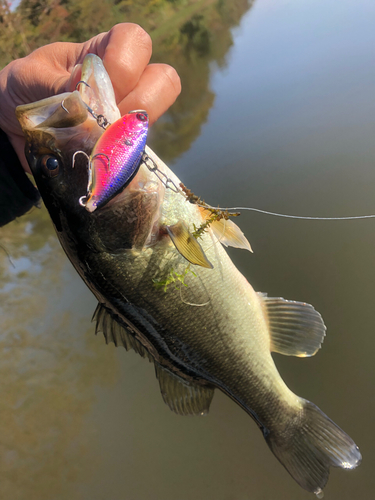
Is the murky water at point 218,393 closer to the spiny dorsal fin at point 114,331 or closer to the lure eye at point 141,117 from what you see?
the spiny dorsal fin at point 114,331

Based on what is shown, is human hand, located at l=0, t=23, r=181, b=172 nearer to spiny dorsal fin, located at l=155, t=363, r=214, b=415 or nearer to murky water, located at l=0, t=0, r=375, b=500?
spiny dorsal fin, located at l=155, t=363, r=214, b=415

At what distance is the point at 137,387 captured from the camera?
9.66 ft

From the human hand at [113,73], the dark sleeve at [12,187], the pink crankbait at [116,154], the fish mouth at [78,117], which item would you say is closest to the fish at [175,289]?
the fish mouth at [78,117]

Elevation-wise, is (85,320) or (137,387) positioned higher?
(85,320)

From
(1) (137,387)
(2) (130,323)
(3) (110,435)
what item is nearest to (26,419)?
(3) (110,435)

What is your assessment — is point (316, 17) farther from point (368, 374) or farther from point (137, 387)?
point (137, 387)

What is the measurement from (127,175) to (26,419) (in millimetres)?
3064

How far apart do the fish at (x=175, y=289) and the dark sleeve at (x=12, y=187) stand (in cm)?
120

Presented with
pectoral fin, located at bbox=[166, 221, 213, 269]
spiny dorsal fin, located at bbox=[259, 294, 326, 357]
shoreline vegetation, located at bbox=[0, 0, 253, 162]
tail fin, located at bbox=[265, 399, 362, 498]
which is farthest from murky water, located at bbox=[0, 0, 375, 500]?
pectoral fin, located at bbox=[166, 221, 213, 269]

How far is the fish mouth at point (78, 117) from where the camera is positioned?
108 centimetres

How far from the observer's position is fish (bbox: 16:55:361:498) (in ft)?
3.66

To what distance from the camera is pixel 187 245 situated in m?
1.14

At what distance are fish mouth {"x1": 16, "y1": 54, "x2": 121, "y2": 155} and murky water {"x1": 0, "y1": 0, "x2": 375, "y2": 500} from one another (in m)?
2.46

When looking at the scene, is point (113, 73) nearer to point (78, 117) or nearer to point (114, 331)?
point (78, 117)
